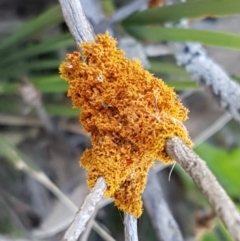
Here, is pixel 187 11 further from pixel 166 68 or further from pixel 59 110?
pixel 59 110

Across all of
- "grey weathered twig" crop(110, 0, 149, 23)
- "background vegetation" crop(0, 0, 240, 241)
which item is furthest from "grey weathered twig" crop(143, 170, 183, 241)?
"grey weathered twig" crop(110, 0, 149, 23)

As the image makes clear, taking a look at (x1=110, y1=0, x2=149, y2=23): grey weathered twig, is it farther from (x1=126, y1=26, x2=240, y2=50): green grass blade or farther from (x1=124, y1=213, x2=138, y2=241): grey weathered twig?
(x1=124, y1=213, x2=138, y2=241): grey weathered twig

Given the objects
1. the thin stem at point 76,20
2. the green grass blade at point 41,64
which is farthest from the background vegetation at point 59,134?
the thin stem at point 76,20

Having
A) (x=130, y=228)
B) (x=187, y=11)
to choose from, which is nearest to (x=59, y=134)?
(x=187, y=11)

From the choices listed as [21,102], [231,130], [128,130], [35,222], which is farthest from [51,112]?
[128,130]

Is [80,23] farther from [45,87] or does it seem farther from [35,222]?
[35,222]

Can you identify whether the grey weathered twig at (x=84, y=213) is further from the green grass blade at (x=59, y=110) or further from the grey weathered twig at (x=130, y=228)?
the green grass blade at (x=59, y=110)
